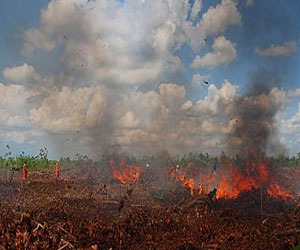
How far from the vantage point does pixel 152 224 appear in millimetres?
11703

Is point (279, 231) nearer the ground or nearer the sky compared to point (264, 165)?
nearer the ground

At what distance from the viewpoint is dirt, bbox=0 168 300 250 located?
8883 millimetres

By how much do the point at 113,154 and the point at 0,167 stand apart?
1151cm

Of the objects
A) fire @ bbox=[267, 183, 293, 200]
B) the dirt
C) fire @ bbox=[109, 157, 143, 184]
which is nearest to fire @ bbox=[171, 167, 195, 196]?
the dirt

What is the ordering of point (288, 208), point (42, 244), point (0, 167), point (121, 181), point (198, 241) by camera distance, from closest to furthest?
1. point (42, 244)
2. point (198, 241)
3. point (288, 208)
4. point (121, 181)
5. point (0, 167)

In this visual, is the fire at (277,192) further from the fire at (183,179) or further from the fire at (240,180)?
the fire at (183,179)

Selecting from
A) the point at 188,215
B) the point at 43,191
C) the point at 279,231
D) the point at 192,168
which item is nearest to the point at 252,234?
the point at 279,231

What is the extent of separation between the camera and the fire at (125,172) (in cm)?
2694

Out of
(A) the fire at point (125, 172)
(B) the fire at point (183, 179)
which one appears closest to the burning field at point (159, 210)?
(A) the fire at point (125, 172)

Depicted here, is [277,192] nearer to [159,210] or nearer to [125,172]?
[159,210]

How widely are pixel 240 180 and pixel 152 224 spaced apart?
8636 millimetres

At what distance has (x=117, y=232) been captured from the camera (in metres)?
10.1

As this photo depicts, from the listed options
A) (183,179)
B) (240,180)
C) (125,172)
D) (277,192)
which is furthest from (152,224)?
(125,172)

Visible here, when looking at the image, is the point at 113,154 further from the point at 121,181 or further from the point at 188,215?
the point at 188,215
